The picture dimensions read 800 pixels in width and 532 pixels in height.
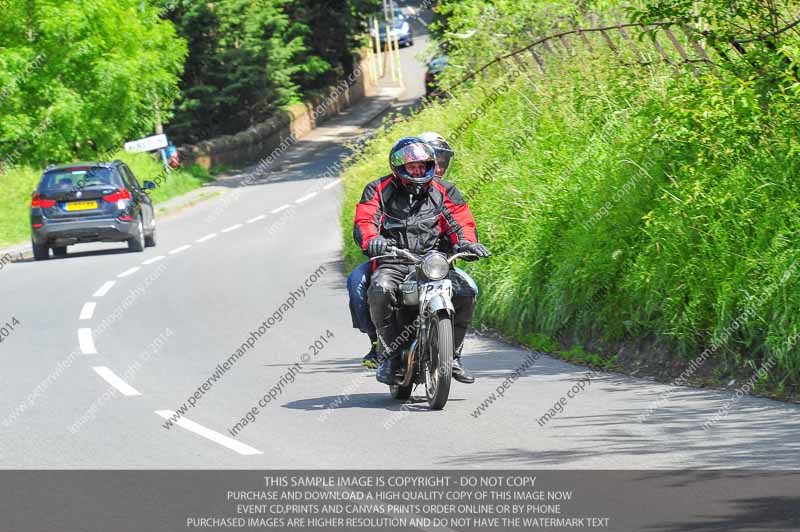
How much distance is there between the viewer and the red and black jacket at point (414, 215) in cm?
1009

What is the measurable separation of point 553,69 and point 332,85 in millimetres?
44336

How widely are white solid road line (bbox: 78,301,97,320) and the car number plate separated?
752cm

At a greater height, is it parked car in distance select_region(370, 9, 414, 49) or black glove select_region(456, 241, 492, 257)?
black glove select_region(456, 241, 492, 257)

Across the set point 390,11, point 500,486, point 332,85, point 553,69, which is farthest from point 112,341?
point 390,11

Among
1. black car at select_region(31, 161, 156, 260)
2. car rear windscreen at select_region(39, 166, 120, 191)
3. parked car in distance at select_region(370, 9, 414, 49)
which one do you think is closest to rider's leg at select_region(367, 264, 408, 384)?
black car at select_region(31, 161, 156, 260)

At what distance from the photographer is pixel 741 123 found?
1172 cm

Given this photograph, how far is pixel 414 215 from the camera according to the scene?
33.3ft

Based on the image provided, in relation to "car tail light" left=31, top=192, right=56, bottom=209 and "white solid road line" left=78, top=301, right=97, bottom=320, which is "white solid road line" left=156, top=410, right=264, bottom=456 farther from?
"car tail light" left=31, top=192, right=56, bottom=209

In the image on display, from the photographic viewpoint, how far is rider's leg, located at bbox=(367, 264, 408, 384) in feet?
32.8

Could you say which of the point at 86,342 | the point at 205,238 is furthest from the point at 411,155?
the point at 205,238

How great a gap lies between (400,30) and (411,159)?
2637 inches

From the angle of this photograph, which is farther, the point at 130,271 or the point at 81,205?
the point at 81,205

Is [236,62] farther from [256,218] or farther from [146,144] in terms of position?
[256,218]

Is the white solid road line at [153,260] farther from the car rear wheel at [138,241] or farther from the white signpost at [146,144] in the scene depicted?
the white signpost at [146,144]
